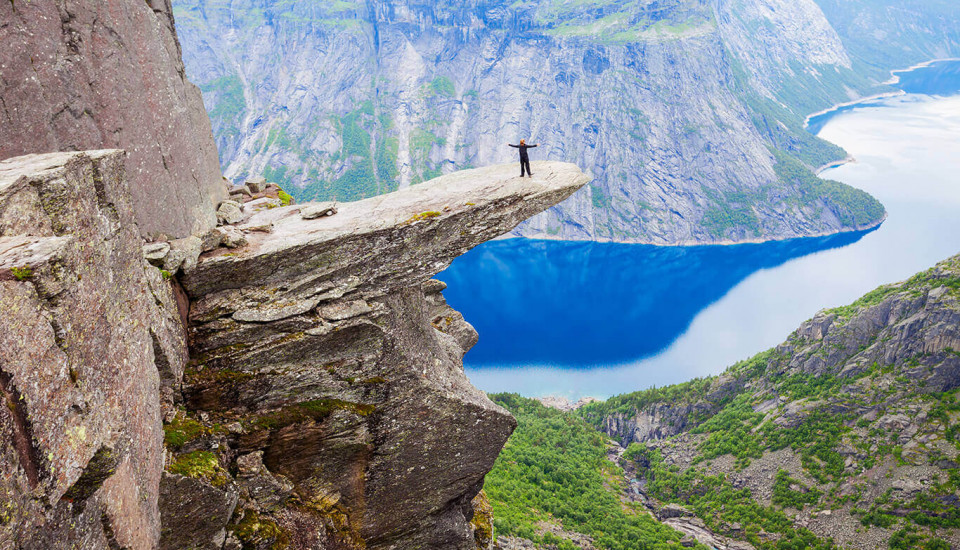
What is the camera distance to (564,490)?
58.5 m

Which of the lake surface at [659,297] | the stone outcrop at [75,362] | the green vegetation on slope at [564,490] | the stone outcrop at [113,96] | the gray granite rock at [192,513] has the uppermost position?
the stone outcrop at [113,96]

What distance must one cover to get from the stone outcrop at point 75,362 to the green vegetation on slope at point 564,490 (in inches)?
1423

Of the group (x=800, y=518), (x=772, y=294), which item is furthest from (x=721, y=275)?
(x=800, y=518)

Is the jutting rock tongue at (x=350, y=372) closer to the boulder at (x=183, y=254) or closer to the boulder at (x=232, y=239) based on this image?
the boulder at (x=183, y=254)

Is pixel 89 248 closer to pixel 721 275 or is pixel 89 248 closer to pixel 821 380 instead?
pixel 821 380

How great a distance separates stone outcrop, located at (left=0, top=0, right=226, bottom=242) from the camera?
35.2ft

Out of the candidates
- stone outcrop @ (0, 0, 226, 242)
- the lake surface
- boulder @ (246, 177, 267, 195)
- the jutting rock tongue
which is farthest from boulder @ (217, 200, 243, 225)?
the lake surface

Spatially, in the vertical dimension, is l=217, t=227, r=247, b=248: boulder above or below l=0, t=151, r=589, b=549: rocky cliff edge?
above

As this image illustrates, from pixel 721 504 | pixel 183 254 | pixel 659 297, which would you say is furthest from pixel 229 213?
pixel 659 297

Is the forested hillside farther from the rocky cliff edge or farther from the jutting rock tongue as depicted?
the rocky cliff edge

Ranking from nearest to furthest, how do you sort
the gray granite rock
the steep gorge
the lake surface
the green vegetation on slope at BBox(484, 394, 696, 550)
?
the steep gorge
the gray granite rock
the green vegetation on slope at BBox(484, 394, 696, 550)
the lake surface

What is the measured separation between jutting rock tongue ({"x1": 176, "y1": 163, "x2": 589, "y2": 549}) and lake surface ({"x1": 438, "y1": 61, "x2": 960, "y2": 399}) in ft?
274

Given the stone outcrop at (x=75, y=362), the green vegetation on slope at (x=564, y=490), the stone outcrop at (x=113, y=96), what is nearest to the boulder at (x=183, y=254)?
the stone outcrop at (x=113, y=96)

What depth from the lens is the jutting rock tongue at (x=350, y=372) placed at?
14.5 m
